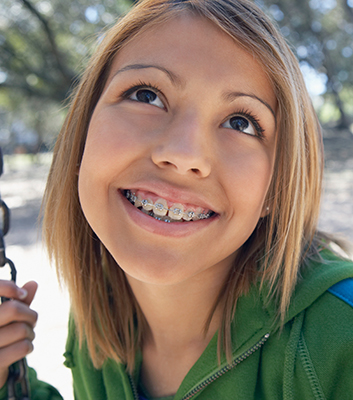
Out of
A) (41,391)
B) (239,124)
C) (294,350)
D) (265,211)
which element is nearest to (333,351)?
(294,350)

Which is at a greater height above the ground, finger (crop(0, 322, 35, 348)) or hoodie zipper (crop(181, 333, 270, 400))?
finger (crop(0, 322, 35, 348))

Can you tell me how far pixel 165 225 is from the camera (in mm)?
1232

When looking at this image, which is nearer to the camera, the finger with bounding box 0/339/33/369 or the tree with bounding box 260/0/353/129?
the finger with bounding box 0/339/33/369

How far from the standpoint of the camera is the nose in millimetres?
1126

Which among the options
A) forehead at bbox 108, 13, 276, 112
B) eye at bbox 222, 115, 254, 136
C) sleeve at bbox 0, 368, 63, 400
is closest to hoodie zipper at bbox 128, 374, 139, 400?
sleeve at bbox 0, 368, 63, 400

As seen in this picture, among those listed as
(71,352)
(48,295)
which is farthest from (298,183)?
(48,295)

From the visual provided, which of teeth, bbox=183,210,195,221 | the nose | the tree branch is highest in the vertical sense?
the tree branch

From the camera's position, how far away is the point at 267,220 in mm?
1518

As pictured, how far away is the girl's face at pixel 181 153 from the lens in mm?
1192

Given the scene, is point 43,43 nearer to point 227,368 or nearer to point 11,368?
point 11,368

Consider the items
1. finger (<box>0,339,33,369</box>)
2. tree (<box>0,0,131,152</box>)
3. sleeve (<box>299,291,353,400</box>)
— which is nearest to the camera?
sleeve (<box>299,291,353,400</box>)

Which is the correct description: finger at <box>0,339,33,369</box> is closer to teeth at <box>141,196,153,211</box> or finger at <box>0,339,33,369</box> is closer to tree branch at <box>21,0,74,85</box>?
teeth at <box>141,196,153,211</box>

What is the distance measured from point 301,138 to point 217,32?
47 cm

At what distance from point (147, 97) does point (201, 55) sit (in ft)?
0.75
